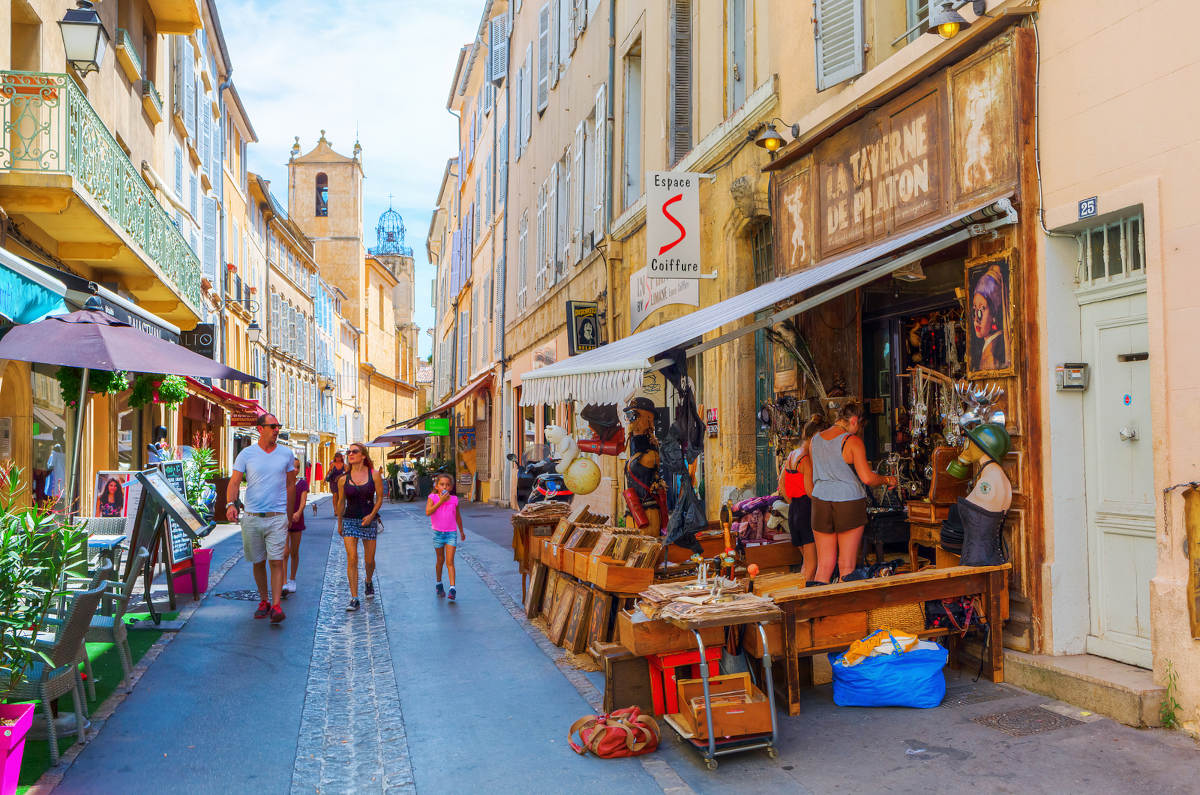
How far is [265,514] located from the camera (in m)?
8.41

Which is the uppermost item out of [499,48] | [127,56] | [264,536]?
[499,48]

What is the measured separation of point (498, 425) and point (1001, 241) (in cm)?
2074

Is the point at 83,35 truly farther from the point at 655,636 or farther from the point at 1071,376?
the point at 1071,376

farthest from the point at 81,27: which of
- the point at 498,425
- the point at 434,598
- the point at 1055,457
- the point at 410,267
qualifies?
the point at 410,267

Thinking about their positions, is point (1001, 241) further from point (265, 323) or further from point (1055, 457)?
point (265, 323)

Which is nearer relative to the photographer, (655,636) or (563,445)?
(655,636)

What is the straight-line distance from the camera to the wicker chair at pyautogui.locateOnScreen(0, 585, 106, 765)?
451 cm

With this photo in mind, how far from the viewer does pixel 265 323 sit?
109ft

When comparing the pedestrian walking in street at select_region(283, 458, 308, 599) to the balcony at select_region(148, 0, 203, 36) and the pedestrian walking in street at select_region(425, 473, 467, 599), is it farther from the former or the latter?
the balcony at select_region(148, 0, 203, 36)

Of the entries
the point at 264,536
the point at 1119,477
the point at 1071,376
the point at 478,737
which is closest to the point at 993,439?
the point at 1071,376

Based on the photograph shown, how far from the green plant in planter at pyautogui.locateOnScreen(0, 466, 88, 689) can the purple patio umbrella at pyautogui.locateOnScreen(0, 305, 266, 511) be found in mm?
2105

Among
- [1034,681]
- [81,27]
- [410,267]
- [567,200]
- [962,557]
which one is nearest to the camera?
[1034,681]

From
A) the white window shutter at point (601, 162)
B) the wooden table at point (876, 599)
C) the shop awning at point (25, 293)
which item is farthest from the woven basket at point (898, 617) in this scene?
the white window shutter at point (601, 162)

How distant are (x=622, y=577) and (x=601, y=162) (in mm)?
10211
